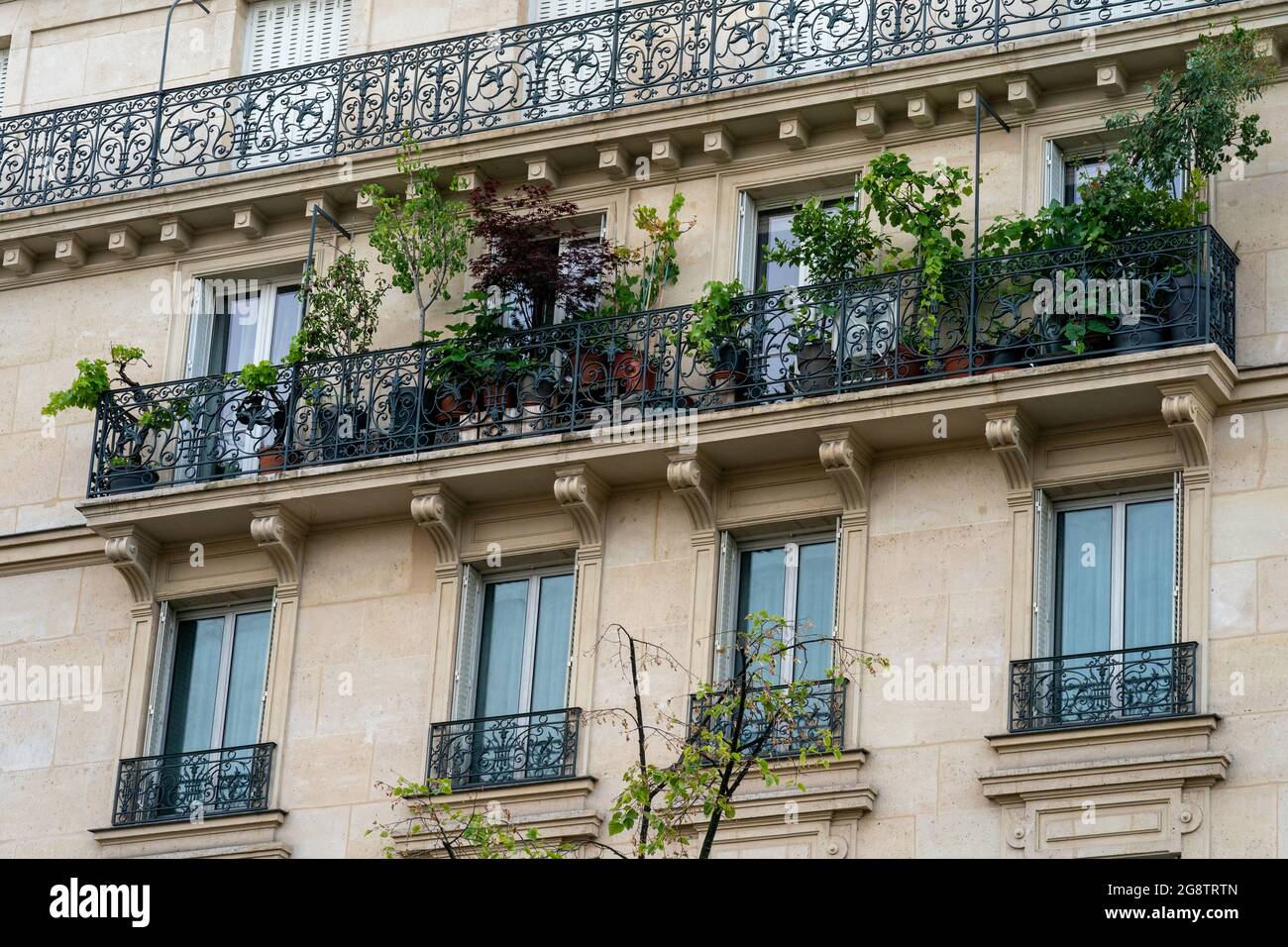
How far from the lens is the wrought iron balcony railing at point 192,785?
22.3 metres

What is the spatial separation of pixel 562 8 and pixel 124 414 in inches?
199

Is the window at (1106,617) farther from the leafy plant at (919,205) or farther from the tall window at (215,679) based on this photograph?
the tall window at (215,679)

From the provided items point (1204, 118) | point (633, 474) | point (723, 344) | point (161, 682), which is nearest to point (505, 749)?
point (633, 474)

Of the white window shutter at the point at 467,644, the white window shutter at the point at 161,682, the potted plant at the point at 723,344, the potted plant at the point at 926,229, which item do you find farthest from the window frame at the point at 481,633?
the potted plant at the point at 926,229

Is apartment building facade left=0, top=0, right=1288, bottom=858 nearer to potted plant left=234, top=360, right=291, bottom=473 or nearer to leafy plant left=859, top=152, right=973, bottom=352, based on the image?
potted plant left=234, top=360, right=291, bottom=473

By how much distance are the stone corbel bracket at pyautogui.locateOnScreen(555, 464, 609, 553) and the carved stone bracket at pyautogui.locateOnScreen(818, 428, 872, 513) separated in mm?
1825

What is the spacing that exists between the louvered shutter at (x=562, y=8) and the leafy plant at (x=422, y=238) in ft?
6.75

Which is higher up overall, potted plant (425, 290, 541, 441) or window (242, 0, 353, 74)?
window (242, 0, 353, 74)

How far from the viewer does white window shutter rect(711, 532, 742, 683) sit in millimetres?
21312

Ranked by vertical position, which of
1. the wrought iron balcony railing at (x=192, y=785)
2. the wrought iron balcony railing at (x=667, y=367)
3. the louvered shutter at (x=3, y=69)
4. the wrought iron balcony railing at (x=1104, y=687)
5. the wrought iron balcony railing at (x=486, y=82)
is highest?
the louvered shutter at (x=3, y=69)

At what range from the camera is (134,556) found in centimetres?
2327

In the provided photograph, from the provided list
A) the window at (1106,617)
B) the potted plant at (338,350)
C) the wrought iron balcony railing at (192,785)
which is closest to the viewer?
the window at (1106,617)

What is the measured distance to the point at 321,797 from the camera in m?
22.1

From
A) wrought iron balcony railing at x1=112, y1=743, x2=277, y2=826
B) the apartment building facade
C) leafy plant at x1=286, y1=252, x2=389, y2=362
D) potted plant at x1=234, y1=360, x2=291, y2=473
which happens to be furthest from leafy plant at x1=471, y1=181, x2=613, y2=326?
wrought iron balcony railing at x1=112, y1=743, x2=277, y2=826
